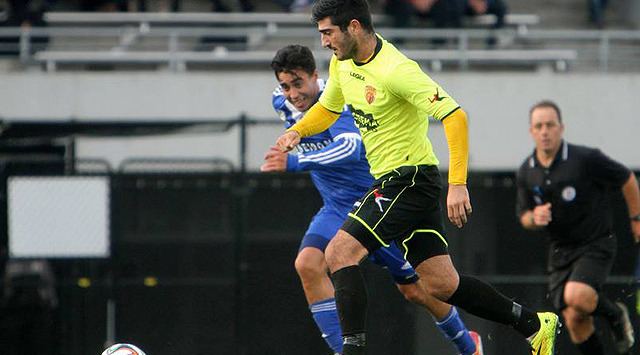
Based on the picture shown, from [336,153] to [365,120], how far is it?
942 mm

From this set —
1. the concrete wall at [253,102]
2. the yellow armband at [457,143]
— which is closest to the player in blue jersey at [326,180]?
the yellow armband at [457,143]

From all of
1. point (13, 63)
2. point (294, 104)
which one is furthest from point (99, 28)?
point (294, 104)

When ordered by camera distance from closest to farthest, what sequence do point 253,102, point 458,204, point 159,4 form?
point 458,204 < point 253,102 < point 159,4

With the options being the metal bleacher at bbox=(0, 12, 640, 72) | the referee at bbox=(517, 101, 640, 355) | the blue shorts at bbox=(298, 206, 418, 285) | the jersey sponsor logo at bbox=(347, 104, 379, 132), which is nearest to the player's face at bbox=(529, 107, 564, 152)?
the referee at bbox=(517, 101, 640, 355)

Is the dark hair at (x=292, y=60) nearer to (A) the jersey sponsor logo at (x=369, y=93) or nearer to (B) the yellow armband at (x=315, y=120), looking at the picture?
(B) the yellow armband at (x=315, y=120)

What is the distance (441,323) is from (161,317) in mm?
3487

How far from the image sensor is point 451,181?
23.2 feet

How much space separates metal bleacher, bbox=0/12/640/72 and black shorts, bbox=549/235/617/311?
7.25 metres

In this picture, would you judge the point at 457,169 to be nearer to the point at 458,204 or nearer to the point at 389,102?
the point at 458,204

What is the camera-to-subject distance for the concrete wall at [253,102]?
55.1ft

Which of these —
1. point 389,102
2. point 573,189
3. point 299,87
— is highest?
point 299,87

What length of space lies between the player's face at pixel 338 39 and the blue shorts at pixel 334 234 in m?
1.55

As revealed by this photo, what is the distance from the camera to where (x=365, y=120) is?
7.49 m

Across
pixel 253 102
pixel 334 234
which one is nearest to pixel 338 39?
pixel 334 234
